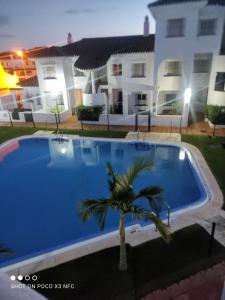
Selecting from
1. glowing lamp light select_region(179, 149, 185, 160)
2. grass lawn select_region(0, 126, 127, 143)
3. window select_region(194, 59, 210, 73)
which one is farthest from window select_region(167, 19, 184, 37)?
glowing lamp light select_region(179, 149, 185, 160)

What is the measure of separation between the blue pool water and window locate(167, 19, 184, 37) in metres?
10.3

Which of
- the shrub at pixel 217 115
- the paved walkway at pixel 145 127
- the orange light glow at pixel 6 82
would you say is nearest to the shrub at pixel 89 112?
the paved walkway at pixel 145 127

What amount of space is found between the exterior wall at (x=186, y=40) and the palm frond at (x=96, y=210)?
59.0ft

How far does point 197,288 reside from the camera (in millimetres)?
6918

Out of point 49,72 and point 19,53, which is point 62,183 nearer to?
point 49,72

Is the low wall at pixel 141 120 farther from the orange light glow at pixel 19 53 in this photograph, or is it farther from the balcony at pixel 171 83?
the orange light glow at pixel 19 53

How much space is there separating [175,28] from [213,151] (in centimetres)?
1164

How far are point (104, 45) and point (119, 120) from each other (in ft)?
36.9

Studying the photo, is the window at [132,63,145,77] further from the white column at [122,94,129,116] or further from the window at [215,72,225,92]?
the window at [215,72,225,92]

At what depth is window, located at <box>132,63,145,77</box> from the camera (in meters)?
23.2

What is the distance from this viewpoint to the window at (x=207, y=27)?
1978cm

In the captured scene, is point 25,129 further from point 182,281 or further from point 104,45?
point 182,281

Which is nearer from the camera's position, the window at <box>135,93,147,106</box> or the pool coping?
the pool coping

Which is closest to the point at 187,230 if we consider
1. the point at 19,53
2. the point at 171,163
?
the point at 171,163
